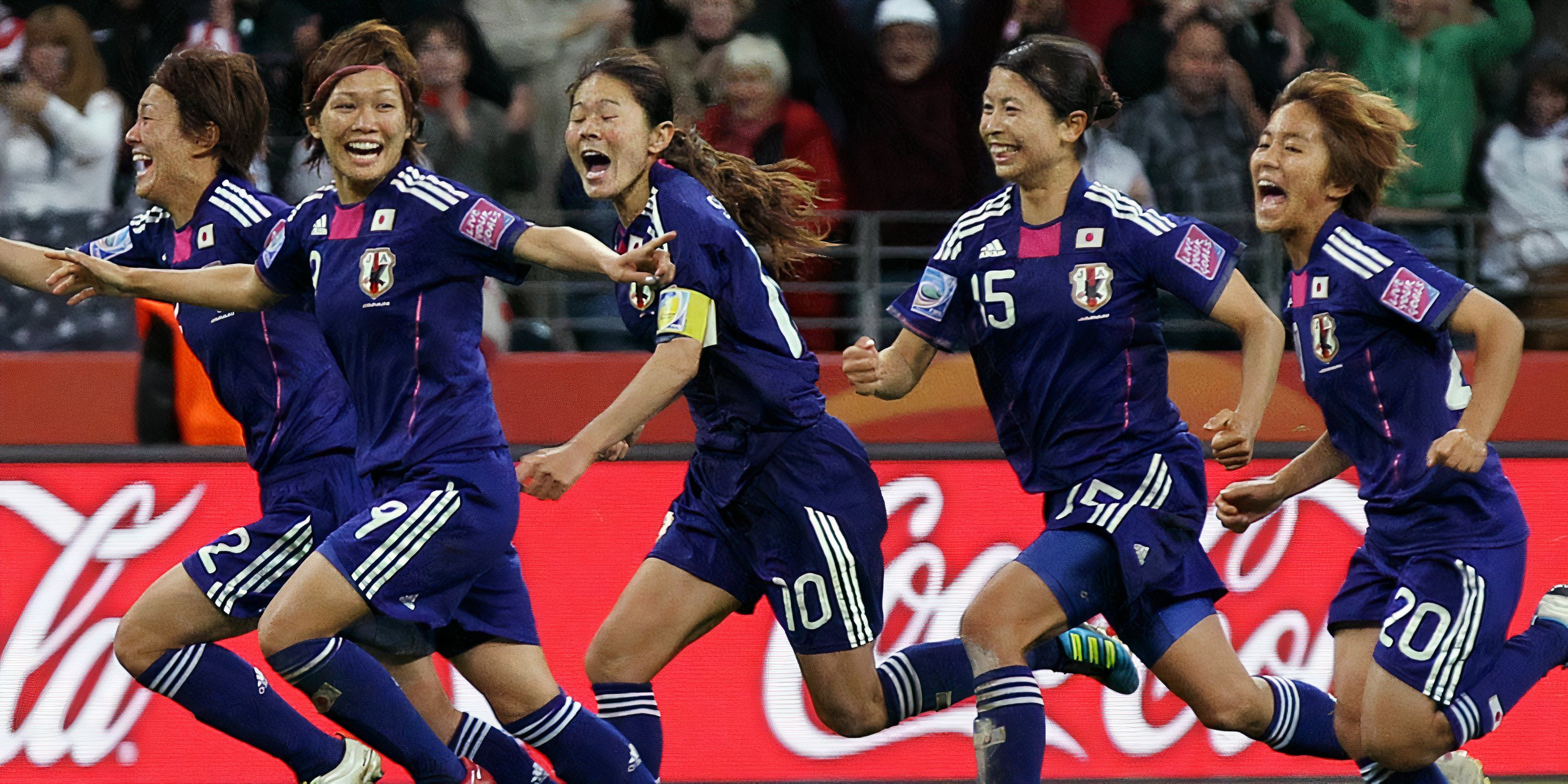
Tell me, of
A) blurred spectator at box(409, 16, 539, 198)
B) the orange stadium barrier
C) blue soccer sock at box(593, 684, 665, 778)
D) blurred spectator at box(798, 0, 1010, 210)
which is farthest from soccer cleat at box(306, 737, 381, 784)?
blurred spectator at box(798, 0, 1010, 210)

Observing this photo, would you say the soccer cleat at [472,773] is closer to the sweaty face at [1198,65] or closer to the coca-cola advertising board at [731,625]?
the coca-cola advertising board at [731,625]

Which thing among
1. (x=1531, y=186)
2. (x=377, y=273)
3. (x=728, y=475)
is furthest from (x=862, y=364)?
(x=1531, y=186)

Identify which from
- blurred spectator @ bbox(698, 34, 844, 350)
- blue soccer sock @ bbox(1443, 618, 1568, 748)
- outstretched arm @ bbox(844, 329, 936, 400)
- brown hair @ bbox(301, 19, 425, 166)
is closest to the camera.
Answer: blue soccer sock @ bbox(1443, 618, 1568, 748)

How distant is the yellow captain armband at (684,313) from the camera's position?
4793 millimetres

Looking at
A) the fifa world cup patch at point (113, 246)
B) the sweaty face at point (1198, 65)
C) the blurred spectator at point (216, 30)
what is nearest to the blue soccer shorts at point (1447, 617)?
the sweaty face at point (1198, 65)

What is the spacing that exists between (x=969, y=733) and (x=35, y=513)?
2.98m

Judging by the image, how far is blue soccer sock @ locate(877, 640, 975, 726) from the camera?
5.26 meters

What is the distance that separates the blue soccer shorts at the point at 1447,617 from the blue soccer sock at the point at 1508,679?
0.04 meters

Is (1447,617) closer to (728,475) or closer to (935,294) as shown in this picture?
(935,294)

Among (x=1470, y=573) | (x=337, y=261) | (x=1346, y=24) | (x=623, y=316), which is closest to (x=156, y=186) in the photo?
(x=337, y=261)

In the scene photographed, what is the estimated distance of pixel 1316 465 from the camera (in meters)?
5.11

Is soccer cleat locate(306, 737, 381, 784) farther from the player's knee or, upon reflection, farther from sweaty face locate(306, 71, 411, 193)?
sweaty face locate(306, 71, 411, 193)

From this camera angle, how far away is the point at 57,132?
7.69m

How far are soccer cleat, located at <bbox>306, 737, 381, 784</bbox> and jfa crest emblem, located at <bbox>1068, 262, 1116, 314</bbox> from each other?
2.16 meters
